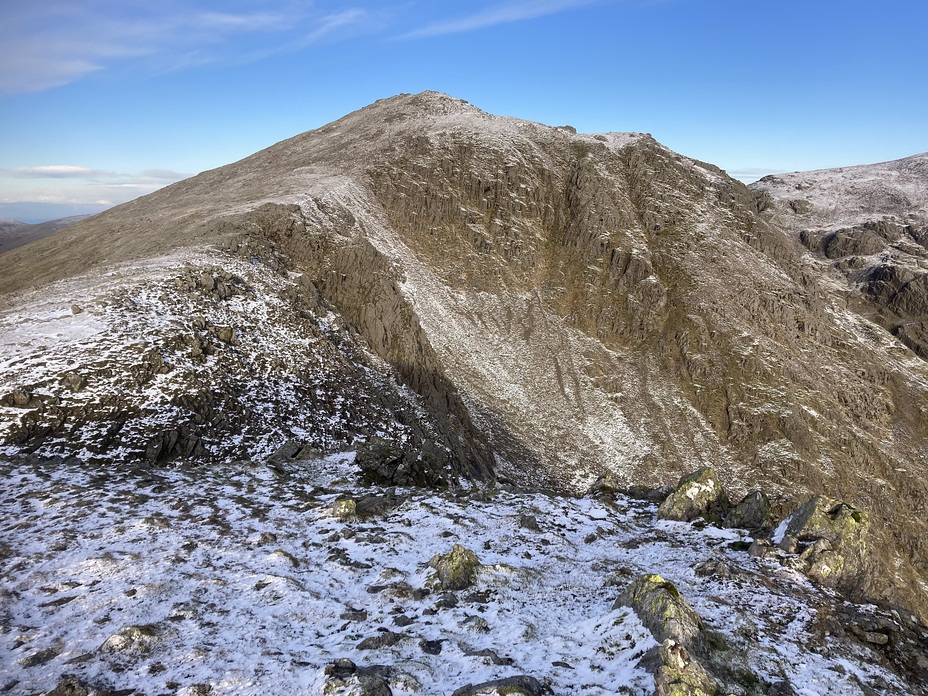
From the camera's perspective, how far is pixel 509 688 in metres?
7.70

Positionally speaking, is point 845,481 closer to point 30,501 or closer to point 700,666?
point 700,666

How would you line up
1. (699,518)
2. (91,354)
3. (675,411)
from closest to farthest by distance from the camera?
(699,518), (91,354), (675,411)

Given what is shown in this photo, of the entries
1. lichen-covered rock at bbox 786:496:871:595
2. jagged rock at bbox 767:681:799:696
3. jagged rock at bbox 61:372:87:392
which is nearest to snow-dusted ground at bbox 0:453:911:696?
jagged rock at bbox 767:681:799:696

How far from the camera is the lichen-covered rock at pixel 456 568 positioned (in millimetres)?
11617

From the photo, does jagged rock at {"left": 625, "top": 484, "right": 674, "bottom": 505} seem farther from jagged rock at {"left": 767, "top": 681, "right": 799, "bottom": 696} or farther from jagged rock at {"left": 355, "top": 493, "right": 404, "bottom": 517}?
jagged rock at {"left": 767, "top": 681, "right": 799, "bottom": 696}

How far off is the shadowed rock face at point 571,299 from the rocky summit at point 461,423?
1.11 feet

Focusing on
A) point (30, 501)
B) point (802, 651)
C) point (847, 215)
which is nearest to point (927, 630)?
point (802, 651)

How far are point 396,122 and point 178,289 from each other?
157ft

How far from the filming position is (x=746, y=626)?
33.8 ft

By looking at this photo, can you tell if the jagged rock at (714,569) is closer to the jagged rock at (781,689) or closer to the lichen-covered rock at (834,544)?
the lichen-covered rock at (834,544)

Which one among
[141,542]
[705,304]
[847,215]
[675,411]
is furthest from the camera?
[847,215]

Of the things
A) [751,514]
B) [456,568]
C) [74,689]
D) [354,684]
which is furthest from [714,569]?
[74,689]

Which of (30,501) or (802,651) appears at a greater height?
(30,501)

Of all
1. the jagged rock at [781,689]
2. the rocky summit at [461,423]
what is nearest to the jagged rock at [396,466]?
the rocky summit at [461,423]
